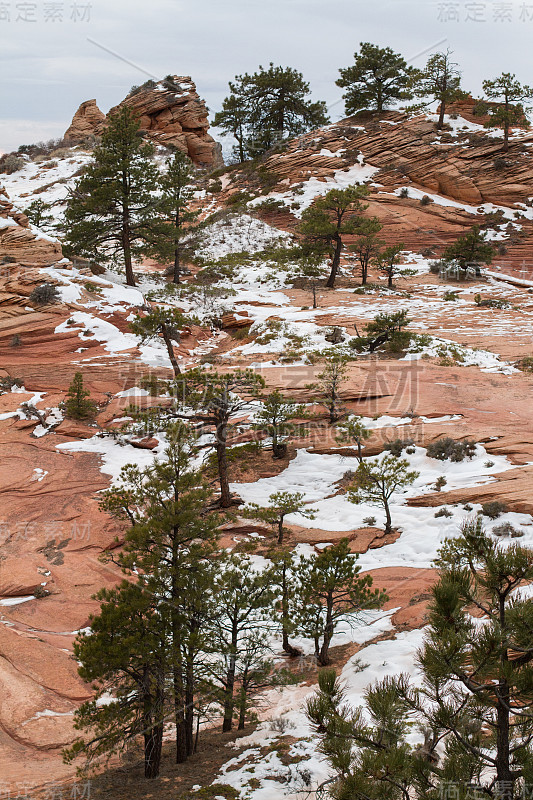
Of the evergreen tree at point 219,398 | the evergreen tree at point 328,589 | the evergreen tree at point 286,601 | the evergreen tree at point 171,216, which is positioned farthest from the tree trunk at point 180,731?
the evergreen tree at point 171,216

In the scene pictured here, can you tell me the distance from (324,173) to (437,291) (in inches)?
756

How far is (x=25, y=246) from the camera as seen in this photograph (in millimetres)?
26641

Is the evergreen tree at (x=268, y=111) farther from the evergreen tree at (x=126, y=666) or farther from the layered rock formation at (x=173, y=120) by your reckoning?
the evergreen tree at (x=126, y=666)

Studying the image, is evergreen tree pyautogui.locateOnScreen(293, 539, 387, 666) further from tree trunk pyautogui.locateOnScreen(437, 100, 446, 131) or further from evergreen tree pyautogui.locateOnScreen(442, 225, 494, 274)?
tree trunk pyautogui.locateOnScreen(437, 100, 446, 131)

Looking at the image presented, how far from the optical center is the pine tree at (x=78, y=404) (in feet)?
56.2

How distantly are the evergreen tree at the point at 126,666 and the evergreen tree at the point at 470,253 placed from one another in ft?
109

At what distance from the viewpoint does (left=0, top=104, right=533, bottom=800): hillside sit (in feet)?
27.2

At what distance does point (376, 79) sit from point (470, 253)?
25788 millimetres

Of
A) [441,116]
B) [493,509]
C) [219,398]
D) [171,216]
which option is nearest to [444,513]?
[493,509]

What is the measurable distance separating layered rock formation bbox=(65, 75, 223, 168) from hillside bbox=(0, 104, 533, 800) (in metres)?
21.6

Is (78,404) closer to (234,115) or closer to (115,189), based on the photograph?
(115,189)

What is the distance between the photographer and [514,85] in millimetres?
40156

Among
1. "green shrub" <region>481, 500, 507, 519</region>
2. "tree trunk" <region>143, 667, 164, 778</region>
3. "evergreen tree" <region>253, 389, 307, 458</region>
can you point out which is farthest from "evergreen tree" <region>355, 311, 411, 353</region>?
"tree trunk" <region>143, 667, 164, 778</region>

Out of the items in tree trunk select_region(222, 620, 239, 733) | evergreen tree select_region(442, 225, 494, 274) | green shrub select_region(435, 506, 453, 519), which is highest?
evergreen tree select_region(442, 225, 494, 274)
